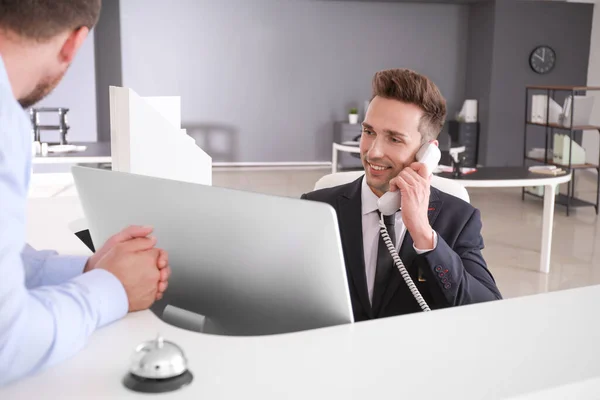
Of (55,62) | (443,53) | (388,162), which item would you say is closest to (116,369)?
(55,62)

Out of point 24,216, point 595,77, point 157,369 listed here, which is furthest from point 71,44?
point 595,77

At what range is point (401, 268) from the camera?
197cm

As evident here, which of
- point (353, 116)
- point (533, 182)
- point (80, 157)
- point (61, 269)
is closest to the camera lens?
point (61, 269)

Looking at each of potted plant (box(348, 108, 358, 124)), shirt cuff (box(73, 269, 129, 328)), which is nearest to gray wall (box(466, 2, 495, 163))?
potted plant (box(348, 108, 358, 124))

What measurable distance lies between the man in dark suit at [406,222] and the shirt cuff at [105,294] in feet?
3.05

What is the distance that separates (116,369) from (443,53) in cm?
1092

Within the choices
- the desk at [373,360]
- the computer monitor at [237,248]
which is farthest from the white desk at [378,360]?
the computer monitor at [237,248]

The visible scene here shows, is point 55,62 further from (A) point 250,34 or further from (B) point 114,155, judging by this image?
(A) point 250,34

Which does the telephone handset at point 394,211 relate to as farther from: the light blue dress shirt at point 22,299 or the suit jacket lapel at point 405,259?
the light blue dress shirt at point 22,299

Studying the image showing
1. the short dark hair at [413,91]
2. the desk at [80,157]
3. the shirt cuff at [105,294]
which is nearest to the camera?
the shirt cuff at [105,294]

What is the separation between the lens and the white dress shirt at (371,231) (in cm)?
212

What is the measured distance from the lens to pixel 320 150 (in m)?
11.2

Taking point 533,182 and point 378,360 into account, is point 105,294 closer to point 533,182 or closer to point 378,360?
point 378,360

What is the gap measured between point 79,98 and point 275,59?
9.79 feet
